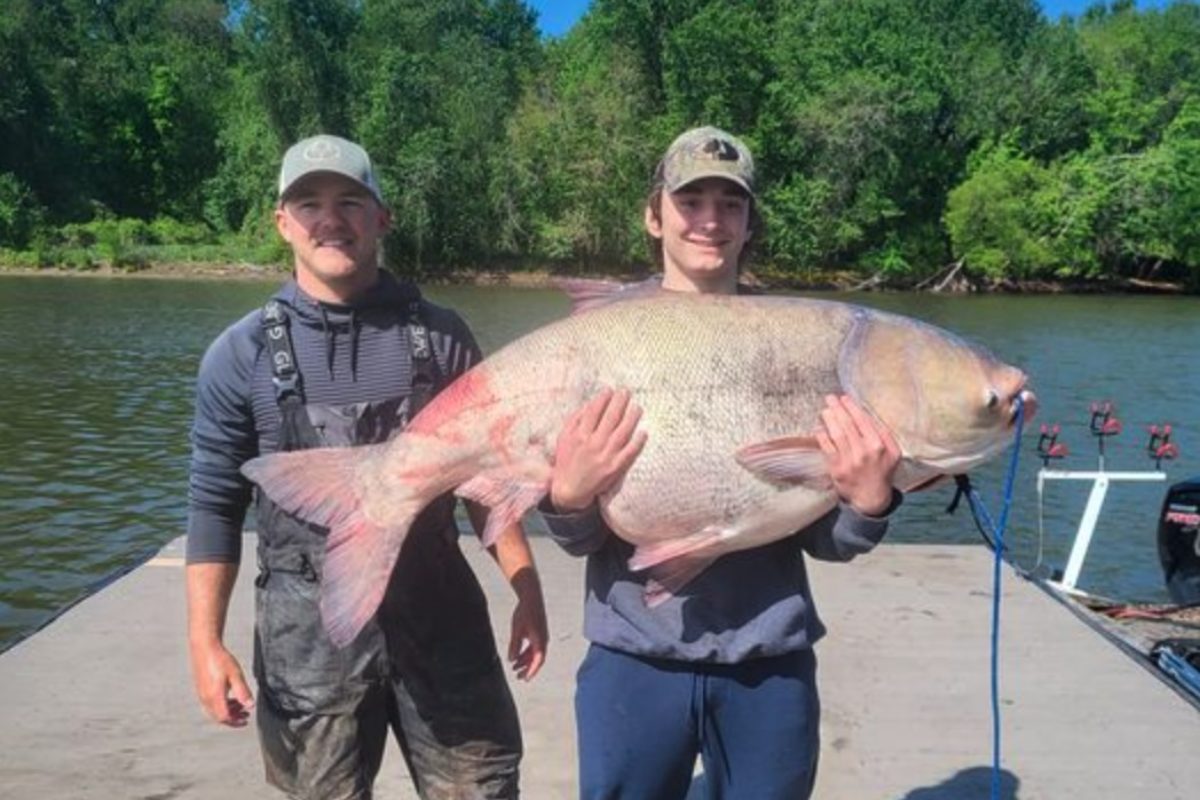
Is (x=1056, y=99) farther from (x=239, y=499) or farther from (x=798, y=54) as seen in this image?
(x=239, y=499)

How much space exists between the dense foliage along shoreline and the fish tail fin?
139ft

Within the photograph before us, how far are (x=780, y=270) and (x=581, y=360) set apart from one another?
47.0 m

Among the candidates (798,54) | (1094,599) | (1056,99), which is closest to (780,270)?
(798,54)

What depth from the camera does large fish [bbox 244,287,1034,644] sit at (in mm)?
2375

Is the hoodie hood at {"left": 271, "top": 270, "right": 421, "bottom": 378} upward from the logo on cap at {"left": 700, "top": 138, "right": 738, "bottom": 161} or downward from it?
downward

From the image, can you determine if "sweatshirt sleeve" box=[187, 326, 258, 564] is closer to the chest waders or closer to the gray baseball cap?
the chest waders

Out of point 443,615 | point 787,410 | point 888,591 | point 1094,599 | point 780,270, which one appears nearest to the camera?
point 787,410

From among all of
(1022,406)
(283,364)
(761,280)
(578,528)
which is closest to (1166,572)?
(1022,406)

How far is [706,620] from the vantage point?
2.44 metres

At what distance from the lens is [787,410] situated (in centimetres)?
242

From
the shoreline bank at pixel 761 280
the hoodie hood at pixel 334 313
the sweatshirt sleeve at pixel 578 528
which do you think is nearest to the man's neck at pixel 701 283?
the sweatshirt sleeve at pixel 578 528

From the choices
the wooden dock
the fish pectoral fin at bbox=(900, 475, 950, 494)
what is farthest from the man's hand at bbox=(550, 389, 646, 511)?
the wooden dock

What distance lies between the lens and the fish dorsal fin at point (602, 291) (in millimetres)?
2574

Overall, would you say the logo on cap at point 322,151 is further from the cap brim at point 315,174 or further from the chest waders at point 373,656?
the chest waders at point 373,656
